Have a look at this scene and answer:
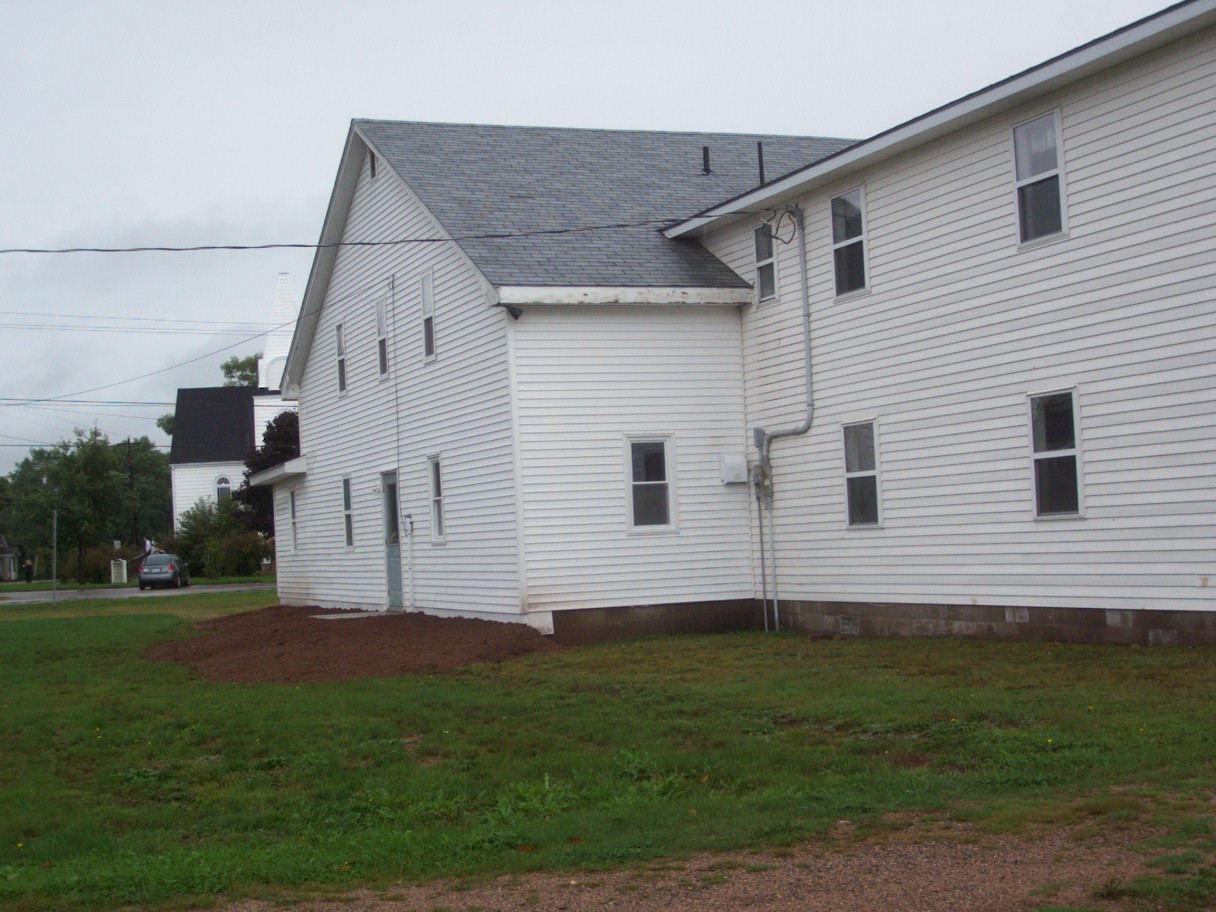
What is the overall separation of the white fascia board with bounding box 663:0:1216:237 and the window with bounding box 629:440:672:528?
3.63 m

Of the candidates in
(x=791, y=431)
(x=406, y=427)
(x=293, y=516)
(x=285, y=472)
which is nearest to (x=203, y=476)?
(x=293, y=516)

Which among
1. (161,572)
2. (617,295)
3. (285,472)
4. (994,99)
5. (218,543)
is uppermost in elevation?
(994,99)

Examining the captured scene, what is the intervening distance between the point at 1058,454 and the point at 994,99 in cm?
402

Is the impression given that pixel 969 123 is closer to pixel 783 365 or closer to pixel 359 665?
pixel 783 365

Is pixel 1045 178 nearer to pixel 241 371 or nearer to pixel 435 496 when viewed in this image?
pixel 435 496

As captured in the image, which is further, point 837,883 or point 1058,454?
point 1058,454

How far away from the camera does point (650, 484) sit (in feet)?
63.6

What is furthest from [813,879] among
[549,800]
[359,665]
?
[359,665]

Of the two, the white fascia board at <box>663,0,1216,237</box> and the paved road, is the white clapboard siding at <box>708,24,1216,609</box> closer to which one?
the white fascia board at <box>663,0,1216,237</box>

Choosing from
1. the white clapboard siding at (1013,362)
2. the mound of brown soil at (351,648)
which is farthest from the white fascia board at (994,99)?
the mound of brown soil at (351,648)

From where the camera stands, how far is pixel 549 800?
336 inches

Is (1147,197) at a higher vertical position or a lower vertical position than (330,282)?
lower

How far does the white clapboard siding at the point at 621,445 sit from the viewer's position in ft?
61.3

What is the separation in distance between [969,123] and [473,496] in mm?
9093
